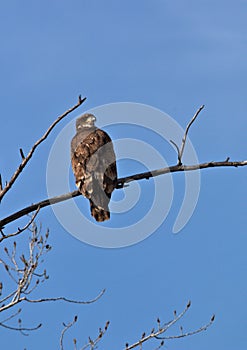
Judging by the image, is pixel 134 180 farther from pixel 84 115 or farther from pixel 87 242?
pixel 84 115

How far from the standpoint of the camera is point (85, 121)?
31.7ft

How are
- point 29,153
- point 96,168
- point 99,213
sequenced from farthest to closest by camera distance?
point 96,168
point 99,213
point 29,153

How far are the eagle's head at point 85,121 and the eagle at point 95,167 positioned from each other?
227 mm

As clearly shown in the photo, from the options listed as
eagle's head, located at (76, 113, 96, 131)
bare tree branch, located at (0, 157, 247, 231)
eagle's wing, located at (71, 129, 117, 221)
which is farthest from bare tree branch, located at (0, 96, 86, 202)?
eagle's head, located at (76, 113, 96, 131)

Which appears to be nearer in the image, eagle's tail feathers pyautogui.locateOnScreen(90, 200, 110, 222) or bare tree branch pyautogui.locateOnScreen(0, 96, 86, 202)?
bare tree branch pyautogui.locateOnScreen(0, 96, 86, 202)

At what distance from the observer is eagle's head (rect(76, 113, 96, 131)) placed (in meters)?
9.59

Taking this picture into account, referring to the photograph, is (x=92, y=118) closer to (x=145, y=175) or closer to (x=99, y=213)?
(x=99, y=213)

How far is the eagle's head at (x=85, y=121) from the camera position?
9.59 m

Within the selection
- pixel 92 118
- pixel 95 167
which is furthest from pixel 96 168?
pixel 92 118

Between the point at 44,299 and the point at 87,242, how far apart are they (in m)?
1.23

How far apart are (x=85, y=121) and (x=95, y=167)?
1.63m

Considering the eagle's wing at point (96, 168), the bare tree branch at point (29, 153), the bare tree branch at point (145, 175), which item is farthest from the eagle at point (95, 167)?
the bare tree branch at point (29, 153)

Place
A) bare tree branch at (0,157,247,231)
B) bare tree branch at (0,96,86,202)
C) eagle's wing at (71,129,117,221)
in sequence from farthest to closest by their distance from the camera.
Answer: eagle's wing at (71,129,117,221), bare tree branch at (0,157,247,231), bare tree branch at (0,96,86,202)

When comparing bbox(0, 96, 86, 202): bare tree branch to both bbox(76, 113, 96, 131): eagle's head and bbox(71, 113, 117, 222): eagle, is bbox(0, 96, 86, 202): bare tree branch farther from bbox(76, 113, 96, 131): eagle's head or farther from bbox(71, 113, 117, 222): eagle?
bbox(76, 113, 96, 131): eagle's head
